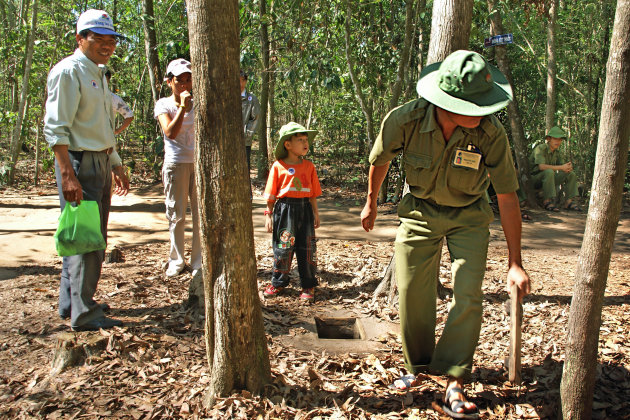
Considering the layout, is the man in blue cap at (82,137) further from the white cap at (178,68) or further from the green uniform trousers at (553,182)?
the green uniform trousers at (553,182)

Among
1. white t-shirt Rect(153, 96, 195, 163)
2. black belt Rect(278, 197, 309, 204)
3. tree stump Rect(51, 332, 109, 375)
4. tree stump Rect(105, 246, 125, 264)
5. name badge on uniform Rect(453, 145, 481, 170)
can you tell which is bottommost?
tree stump Rect(51, 332, 109, 375)

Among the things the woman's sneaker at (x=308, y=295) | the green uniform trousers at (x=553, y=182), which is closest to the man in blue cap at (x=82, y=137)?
the woman's sneaker at (x=308, y=295)

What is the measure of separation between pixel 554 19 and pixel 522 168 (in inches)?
134

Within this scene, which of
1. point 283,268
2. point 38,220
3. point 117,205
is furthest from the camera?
point 117,205

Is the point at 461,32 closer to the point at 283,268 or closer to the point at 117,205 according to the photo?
the point at 283,268

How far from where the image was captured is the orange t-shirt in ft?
15.6

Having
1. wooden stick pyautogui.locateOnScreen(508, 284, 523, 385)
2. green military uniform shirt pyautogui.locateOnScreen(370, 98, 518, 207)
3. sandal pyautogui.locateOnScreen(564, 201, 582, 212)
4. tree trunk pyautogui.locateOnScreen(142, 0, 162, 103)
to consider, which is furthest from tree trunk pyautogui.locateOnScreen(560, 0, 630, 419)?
tree trunk pyautogui.locateOnScreen(142, 0, 162, 103)

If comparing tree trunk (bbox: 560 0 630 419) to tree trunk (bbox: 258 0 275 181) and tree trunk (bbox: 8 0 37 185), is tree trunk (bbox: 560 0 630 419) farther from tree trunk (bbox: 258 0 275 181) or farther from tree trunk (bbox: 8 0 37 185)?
tree trunk (bbox: 8 0 37 185)

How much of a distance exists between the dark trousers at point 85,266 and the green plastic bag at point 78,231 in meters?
0.14

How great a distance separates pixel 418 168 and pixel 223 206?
121 centimetres

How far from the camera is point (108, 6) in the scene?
Answer: 54.2ft

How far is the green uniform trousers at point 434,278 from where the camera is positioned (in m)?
3.06

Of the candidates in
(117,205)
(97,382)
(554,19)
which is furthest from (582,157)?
(97,382)

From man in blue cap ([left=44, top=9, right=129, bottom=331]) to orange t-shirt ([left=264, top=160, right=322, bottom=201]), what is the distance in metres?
1.43
